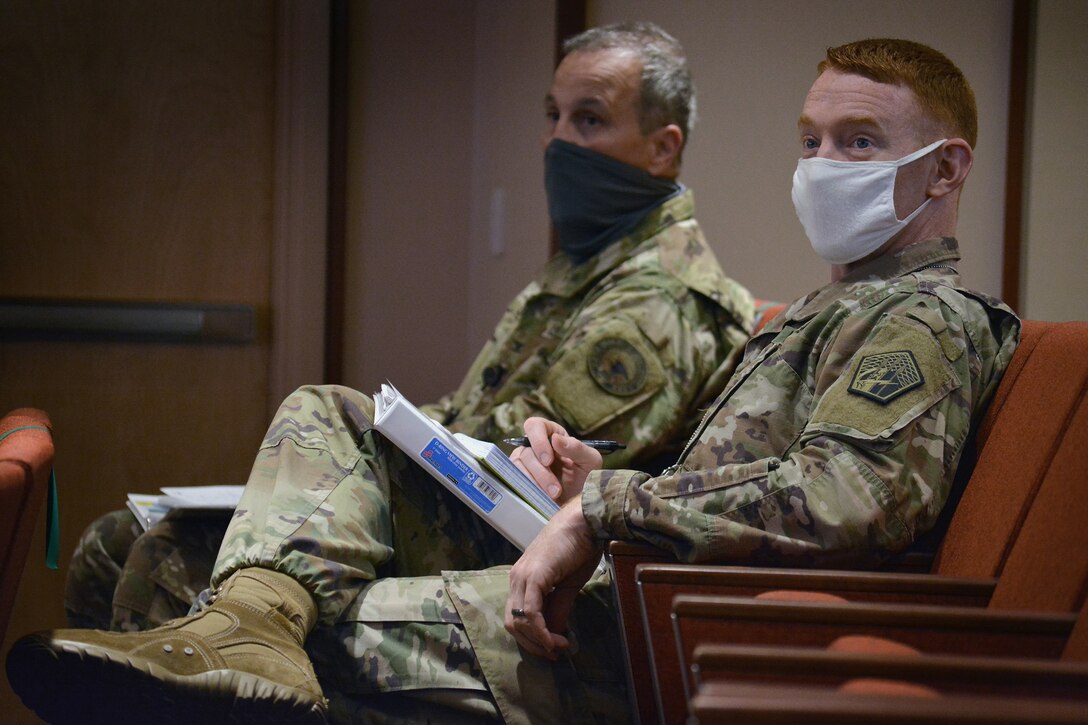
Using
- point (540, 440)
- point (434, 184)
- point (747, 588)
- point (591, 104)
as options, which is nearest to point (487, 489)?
point (540, 440)

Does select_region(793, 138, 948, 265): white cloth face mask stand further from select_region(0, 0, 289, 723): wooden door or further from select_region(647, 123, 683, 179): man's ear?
select_region(0, 0, 289, 723): wooden door

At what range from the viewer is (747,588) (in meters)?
1.07

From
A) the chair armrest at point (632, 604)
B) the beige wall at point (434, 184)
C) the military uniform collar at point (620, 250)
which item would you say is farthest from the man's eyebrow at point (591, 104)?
the chair armrest at point (632, 604)

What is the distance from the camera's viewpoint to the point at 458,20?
130 inches

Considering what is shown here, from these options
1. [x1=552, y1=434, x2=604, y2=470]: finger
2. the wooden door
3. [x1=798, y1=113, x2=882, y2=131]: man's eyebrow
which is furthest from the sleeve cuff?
the wooden door

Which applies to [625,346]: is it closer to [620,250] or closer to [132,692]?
[620,250]

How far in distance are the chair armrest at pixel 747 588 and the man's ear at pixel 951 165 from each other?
0.54 meters

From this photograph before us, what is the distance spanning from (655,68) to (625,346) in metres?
0.68

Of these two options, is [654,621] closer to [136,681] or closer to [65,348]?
[136,681]

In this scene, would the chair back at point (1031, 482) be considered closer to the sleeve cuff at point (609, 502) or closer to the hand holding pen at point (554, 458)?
the sleeve cuff at point (609, 502)

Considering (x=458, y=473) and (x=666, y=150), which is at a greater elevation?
(x=666, y=150)

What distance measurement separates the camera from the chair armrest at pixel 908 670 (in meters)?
0.76

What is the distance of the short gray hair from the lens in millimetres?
2287

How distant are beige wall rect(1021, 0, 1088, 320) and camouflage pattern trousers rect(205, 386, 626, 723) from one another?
1.17m
